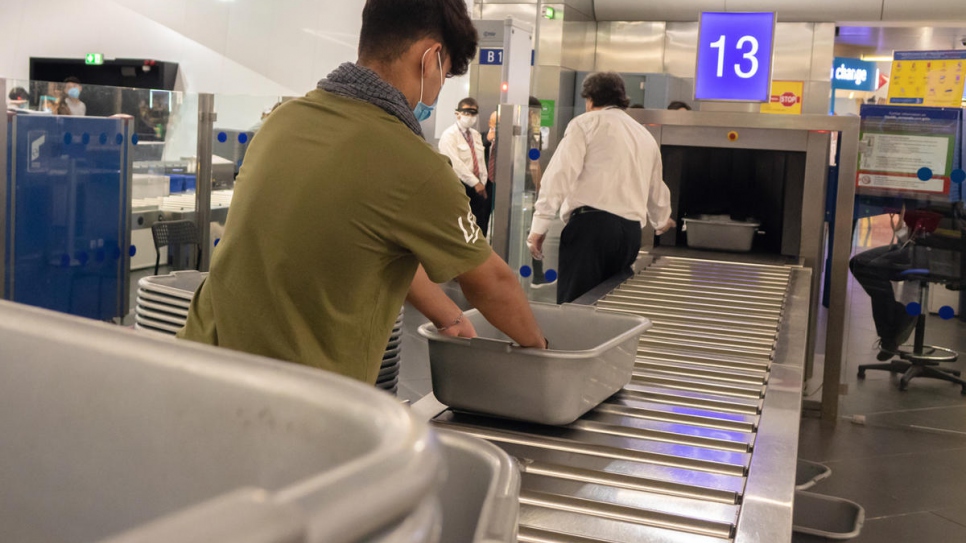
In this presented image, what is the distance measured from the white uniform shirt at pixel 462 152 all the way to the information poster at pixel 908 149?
13.0 ft

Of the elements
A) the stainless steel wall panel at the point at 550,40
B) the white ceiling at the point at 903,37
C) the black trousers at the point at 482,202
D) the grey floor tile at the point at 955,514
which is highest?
the white ceiling at the point at 903,37

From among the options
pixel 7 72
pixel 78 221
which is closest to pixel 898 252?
pixel 78 221

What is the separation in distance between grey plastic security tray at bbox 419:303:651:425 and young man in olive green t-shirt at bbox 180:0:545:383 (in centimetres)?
30

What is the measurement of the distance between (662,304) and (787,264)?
140cm

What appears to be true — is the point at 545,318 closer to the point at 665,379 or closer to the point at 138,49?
the point at 665,379

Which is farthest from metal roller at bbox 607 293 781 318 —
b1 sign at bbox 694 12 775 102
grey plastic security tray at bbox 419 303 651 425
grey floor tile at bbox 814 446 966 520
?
b1 sign at bbox 694 12 775 102

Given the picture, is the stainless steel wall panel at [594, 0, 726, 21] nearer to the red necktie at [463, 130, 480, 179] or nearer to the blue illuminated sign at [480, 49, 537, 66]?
the blue illuminated sign at [480, 49, 537, 66]

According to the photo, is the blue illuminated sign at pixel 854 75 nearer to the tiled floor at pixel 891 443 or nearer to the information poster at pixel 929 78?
the information poster at pixel 929 78

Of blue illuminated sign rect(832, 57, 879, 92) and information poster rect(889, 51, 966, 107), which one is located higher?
blue illuminated sign rect(832, 57, 879, 92)

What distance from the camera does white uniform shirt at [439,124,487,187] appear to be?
895 centimetres

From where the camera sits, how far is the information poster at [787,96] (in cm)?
1080

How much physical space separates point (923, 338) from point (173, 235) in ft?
16.4

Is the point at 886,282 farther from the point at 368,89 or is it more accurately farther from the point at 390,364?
the point at 368,89

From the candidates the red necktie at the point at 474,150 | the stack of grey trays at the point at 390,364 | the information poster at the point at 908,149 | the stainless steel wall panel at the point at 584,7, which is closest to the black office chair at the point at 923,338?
the information poster at the point at 908,149
